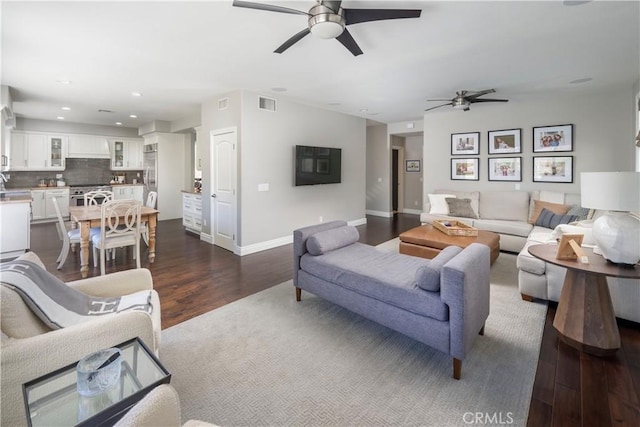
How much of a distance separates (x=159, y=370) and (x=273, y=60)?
11.2 ft

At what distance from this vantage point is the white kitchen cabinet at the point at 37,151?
728cm

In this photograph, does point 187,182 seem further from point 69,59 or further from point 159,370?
point 159,370

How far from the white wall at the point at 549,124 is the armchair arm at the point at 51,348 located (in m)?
6.51

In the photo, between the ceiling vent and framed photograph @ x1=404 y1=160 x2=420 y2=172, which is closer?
the ceiling vent

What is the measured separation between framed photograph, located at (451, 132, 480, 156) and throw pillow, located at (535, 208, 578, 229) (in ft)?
6.20

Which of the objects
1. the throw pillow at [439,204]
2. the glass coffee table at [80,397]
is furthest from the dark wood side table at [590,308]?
the throw pillow at [439,204]

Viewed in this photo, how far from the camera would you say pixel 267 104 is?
5.18 m

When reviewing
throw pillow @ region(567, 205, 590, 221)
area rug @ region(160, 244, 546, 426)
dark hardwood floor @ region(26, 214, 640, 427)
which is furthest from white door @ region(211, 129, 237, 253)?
throw pillow @ region(567, 205, 590, 221)

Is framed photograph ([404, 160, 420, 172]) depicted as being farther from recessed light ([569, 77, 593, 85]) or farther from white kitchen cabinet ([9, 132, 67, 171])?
white kitchen cabinet ([9, 132, 67, 171])

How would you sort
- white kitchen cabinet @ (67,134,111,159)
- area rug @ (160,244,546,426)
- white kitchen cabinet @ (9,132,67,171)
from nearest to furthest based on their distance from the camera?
area rug @ (160,244,546,426), white kitchen cabinet @ (9,132,67,171), white kitchen cabinet @ (67,134,111,159)

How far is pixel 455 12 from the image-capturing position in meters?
2.54

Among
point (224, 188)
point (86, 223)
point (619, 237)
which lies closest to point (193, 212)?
point (224, 188)

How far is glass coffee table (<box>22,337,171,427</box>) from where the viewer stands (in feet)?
3.34

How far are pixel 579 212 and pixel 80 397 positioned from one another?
612 cm
